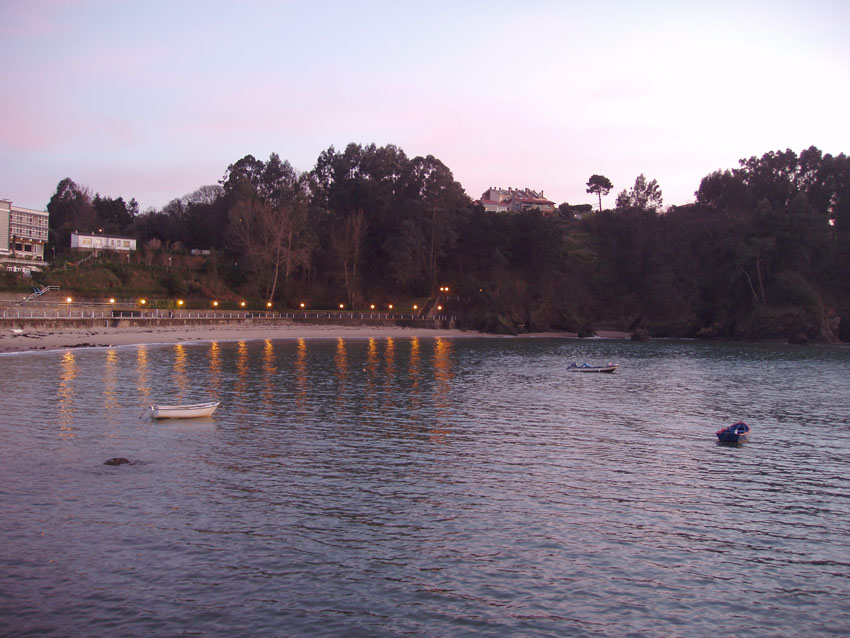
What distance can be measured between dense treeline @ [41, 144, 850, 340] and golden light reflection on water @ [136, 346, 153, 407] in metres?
49.5

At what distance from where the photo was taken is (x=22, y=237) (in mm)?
105062

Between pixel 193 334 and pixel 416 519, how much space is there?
75163 millimetres

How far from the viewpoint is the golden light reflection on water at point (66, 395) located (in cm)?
2611

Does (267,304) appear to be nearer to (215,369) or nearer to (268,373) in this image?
(215,369)

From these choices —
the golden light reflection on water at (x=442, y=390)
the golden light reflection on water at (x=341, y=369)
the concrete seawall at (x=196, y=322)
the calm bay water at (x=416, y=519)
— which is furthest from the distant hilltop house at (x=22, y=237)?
the calm bay water at (x=416, y=519)

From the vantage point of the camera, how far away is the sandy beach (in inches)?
2559

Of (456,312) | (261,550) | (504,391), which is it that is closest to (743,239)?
(456,312)

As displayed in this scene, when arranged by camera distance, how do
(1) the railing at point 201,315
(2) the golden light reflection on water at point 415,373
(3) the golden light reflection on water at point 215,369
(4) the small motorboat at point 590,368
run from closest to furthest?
(2) the golden light reflection on water at point 415,373, (3) the golden light reflection on water at point 215,369, (4) the small motorboat at point 590,368, (1) the railing at point 201,315

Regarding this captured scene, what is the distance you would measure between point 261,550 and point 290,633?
377cm

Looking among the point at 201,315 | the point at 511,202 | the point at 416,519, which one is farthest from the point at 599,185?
the point at 416,519

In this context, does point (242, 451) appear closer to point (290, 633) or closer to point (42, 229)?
point (290, 633)

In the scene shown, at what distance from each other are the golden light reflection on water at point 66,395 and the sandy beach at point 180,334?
12.8 metres

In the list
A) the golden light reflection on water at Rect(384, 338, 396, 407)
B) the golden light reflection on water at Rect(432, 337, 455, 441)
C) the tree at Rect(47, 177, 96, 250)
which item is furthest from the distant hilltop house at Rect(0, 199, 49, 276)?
the golden light reflection on water at Rect(432, 337, 455, 441)

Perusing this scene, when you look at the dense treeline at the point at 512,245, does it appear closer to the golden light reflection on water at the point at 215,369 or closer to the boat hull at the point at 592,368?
the golden light reflection on water at the point at 215,369
